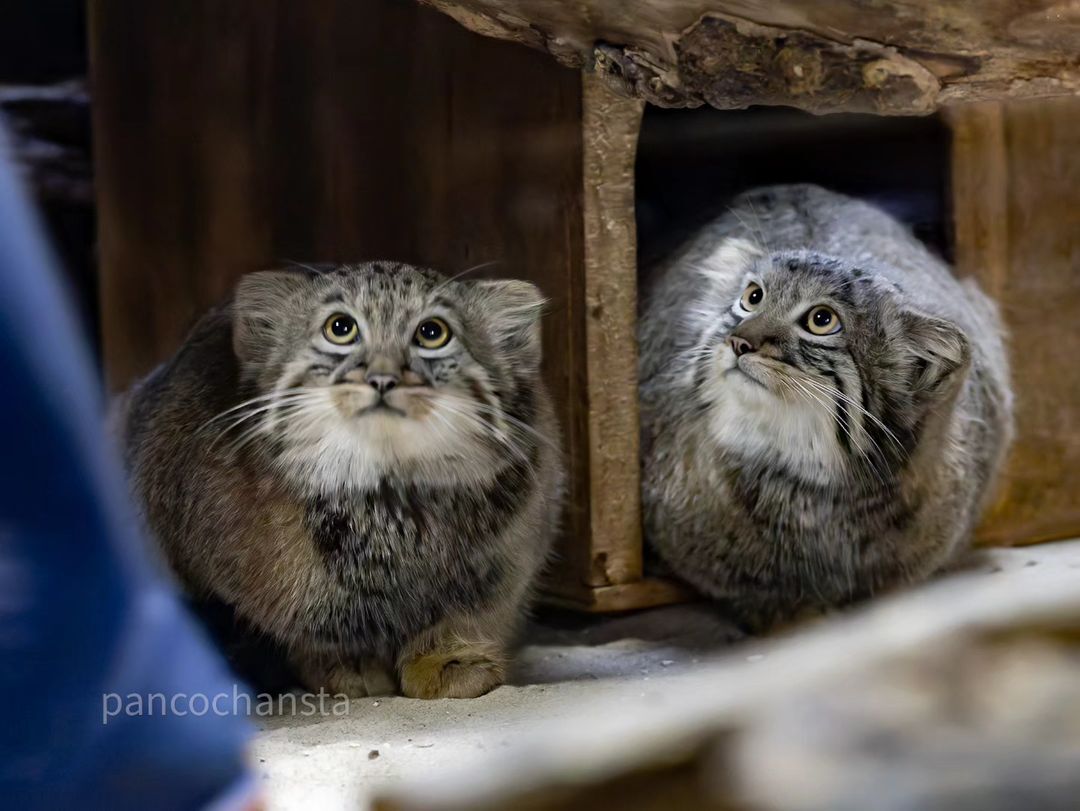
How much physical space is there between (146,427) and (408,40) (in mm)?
1365

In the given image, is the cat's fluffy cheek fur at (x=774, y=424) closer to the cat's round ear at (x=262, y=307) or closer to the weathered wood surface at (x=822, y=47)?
the weathered wood surface at (x=822, y=47)

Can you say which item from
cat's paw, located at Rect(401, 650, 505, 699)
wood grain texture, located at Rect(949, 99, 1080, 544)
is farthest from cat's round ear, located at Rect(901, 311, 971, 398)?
cat's paw, located at Rect(401, 650, 505, 699)

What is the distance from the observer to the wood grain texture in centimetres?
450

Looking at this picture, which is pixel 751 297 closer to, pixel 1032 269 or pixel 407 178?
pixel 407 178

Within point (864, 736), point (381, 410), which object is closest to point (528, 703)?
point (381, 410)

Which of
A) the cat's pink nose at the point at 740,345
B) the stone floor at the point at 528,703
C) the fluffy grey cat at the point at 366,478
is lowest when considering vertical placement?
the stone floor at the point at 528,703

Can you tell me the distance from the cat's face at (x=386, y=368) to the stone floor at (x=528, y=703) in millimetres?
539

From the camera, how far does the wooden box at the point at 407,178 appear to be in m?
3.71

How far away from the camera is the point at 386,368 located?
2693 mm

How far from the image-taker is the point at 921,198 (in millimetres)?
4598

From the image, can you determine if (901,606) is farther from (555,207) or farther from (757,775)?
(555,207)

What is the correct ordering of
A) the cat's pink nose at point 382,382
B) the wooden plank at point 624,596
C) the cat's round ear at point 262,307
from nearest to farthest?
the cat's pink nose at point 382,382, the cat's round ear at point 262,307, the wooden plank at point 624,596

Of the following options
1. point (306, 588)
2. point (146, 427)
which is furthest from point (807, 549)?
point (146, 427)

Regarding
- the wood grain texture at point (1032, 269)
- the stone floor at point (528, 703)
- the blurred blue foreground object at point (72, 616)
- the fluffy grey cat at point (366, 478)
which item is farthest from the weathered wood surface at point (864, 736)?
the wood grain texture at point (1032, 269)
